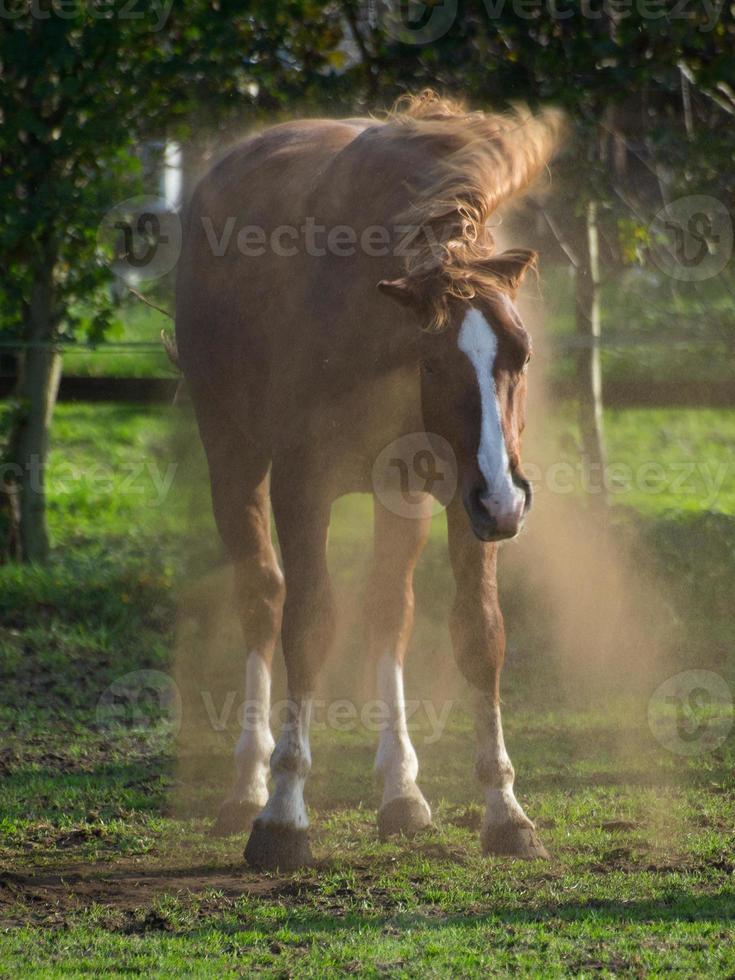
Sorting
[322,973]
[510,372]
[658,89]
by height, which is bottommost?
[322,973]

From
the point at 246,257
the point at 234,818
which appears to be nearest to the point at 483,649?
the point at 234,818

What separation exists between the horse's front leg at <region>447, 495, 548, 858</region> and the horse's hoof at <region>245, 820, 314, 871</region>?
0.61m

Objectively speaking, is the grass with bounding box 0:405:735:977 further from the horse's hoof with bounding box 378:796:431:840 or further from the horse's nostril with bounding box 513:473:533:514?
the horse's nostril with bounding box 513:473:533:514

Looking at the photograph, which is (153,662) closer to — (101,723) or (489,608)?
(101,723)

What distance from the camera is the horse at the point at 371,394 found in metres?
4.21

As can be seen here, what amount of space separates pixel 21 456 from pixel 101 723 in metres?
2.66

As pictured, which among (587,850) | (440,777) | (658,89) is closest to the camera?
(587,850)

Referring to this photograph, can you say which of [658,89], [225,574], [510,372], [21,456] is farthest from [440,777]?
[658,89]

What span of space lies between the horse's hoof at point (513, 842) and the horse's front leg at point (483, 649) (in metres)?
0.02

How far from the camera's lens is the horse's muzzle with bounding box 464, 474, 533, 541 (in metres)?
4.01

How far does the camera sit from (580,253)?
29.7ft

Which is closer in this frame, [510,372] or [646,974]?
[646,974]

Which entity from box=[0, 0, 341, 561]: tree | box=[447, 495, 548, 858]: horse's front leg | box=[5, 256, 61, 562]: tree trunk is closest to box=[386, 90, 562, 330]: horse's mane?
box=[447, 495, 548, 858]: horse's front leg

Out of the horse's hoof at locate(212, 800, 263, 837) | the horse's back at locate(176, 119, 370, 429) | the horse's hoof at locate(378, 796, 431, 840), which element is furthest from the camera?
the horse's back at locate(176, 119, 370, 429)
